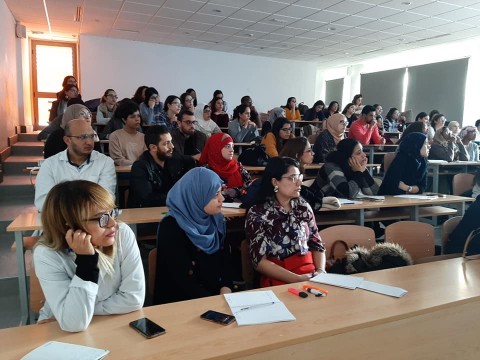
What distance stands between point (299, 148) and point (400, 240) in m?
1.34

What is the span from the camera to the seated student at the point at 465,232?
7.88 ft

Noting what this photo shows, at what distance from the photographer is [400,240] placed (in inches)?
103

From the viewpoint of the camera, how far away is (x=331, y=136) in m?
5.44

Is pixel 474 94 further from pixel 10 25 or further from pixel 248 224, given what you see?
pixel 10 25

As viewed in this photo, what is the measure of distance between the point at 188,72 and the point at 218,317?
10807 mm

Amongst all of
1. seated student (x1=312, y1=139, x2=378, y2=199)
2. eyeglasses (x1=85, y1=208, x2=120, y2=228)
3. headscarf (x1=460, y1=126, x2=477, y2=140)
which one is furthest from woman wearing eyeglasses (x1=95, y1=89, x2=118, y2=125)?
headscarf (x1=460, y1=126, x2=477, y2=140)

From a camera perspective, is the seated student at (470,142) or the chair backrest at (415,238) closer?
the chair backrest at (415,238)

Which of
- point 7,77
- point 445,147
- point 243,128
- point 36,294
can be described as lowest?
point 36,294

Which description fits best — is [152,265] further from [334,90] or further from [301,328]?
[334,90]

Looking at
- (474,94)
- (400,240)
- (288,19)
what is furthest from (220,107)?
(474,94)

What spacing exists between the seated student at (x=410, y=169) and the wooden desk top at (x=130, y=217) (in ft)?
6.61

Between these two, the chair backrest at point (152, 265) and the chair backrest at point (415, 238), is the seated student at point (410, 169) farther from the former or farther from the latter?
the chair backrest at point (152, 265)

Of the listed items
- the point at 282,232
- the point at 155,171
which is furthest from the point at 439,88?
the point at 282,232

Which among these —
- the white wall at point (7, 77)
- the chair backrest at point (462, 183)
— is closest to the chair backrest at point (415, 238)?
the chair backrest at point (462, 183)
